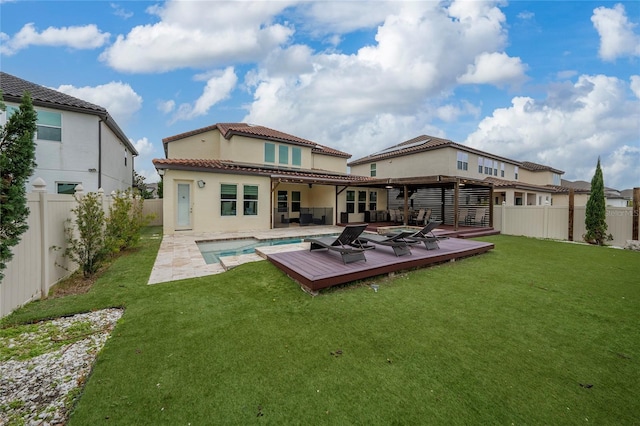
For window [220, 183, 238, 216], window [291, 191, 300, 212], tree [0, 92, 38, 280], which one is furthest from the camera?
window [291, 191, 300, 212]

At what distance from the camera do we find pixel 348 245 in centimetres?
724

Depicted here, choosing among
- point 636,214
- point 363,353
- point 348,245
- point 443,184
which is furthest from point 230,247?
point 636,214

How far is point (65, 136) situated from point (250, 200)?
8.72m

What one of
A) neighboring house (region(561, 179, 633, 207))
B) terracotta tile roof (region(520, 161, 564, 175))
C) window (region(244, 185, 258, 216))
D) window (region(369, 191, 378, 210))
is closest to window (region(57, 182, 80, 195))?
window (region(244, 185, 258, 216))

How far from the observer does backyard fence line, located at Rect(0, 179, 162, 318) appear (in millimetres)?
4039

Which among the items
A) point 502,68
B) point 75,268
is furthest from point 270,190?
point 502,68

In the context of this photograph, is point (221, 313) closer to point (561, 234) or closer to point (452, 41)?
point (561, 234)

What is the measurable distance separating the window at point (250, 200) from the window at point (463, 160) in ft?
53.1

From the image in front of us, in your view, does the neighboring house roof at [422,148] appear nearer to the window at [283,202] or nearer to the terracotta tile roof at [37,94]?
the window at [283,202]

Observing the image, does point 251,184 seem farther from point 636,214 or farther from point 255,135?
point 636,214

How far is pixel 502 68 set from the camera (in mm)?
19250

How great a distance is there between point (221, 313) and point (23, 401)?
84.8 inches

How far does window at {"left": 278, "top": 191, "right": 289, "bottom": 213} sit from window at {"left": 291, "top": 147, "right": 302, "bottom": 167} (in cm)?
223

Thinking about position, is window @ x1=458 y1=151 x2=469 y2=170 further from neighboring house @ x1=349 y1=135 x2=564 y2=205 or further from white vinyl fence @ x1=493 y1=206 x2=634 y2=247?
white vinyl fence @ x1=493 y1=206 x2=634 y2=247
